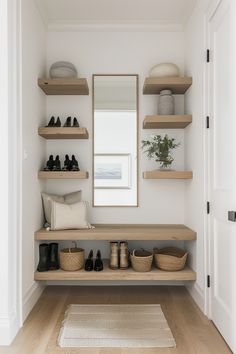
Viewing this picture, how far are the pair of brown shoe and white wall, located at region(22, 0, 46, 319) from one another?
721 millimetres

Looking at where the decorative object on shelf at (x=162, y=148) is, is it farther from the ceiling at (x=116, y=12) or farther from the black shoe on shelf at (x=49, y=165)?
the ceiling at (x=116, y=12)

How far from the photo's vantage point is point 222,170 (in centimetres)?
232

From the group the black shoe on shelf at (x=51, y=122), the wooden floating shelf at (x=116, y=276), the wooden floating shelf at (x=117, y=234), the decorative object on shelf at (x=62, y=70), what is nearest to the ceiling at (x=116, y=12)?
the decorative object on shelf at (x=62, y=70)

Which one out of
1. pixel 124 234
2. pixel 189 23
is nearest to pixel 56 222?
pixel 124 234

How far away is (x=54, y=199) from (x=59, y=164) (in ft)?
1.17

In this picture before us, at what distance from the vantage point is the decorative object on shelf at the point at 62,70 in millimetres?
3199

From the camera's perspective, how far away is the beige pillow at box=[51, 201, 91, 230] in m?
3.01

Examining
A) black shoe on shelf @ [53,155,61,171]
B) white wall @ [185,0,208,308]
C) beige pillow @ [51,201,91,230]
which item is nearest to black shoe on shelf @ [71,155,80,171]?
black shoe on shelf @ [53,155,61,171]

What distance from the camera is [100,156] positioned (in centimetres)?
345

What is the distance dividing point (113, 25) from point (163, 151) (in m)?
1.46

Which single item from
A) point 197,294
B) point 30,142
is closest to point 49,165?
point 30,142

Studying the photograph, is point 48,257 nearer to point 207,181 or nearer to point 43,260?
point 43,260

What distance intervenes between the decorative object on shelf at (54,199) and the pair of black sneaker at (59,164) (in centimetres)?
27
